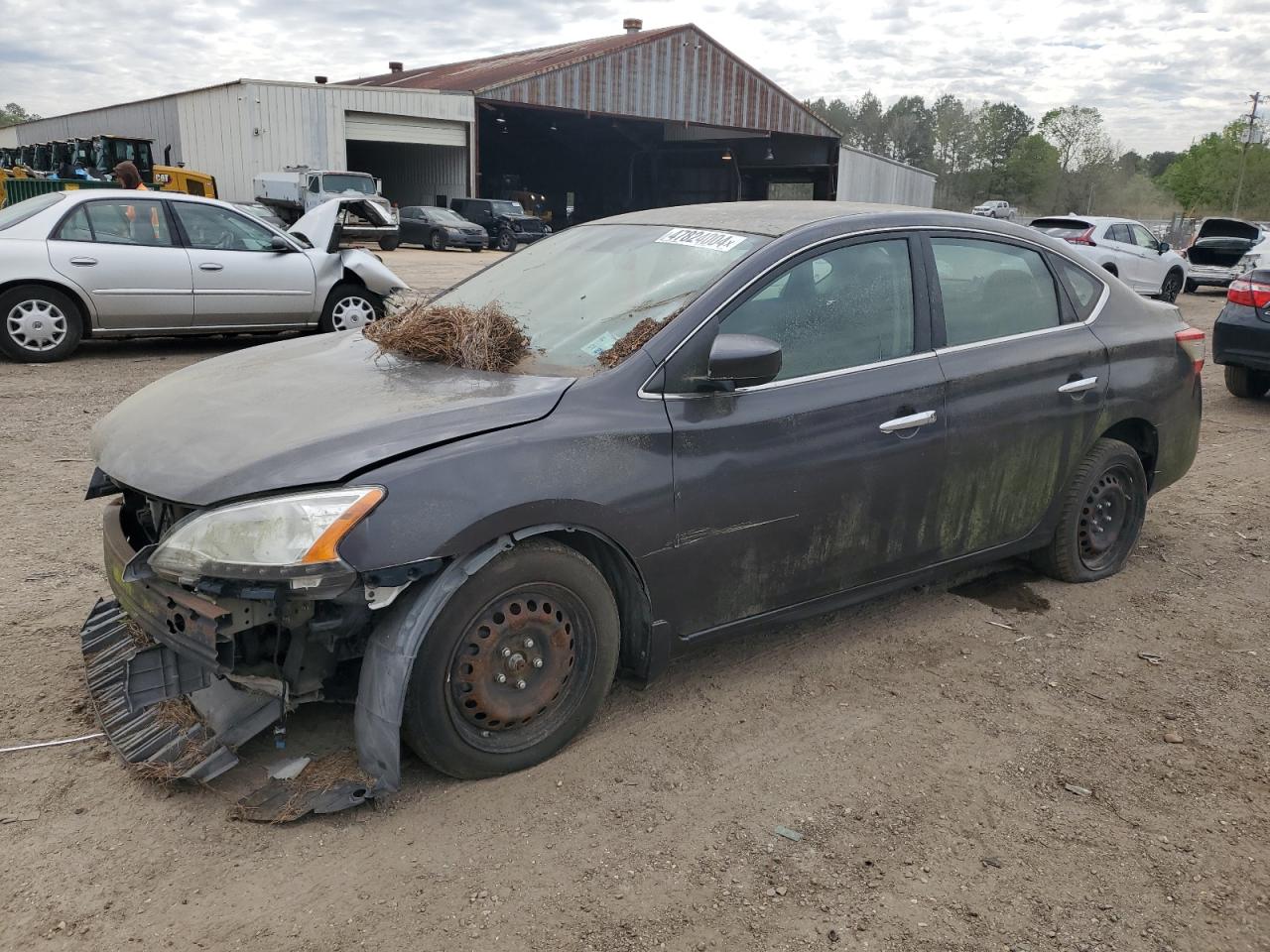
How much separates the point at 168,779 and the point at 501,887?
3.35ft

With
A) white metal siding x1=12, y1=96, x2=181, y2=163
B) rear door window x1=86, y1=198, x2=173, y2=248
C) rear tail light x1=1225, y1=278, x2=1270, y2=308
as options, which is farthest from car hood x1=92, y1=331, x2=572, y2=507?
white metal siding x1=12, y1=96, x2=181, y2=163

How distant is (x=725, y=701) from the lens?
3488 mm

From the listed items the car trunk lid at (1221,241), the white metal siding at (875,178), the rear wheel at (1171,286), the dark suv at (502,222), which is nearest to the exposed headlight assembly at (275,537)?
the rear wheel at (1171,286)

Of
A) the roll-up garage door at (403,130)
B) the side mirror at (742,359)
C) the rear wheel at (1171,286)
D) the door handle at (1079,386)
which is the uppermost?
the roll-up garage door at (403,130)

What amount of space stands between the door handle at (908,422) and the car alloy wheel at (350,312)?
7.76 m

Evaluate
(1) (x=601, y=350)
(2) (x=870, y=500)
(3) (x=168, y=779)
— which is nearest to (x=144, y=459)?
(3) (x=168, y=779)

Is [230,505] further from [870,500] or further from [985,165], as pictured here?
[985,165]

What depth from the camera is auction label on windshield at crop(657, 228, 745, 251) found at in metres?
3.58

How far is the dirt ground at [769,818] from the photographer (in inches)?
94.4

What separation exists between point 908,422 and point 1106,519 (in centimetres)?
164

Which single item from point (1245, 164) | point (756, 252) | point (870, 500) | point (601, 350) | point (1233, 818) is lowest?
point (1233, 818)

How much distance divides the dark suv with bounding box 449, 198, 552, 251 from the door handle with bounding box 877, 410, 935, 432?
95.4 ft

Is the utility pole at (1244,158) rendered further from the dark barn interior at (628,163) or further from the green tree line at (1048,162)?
the dark barn interior at (628,163)

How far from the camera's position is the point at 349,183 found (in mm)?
28625
